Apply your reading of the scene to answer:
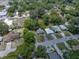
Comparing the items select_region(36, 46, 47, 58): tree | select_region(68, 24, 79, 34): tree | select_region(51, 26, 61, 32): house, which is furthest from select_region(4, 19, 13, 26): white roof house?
select_region(68, 24, 79, 34): tree

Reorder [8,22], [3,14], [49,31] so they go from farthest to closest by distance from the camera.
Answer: [3,14]
[8,22]
[49,31]

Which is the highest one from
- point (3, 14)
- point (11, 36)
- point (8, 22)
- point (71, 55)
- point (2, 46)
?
point (71, 55)

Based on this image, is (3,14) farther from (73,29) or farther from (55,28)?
(73,29)

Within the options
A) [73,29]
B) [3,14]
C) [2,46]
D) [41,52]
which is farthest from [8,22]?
[41,52]

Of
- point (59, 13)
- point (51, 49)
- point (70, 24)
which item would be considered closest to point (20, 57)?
point (51, 49)

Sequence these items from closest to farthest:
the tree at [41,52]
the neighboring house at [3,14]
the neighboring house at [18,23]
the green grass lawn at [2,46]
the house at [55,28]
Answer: the tree at [41,52] → the green grass lawn at [2,46] → the house at [55,28] → the neighboring house at [18,23] → the neighboring house at [3,14]

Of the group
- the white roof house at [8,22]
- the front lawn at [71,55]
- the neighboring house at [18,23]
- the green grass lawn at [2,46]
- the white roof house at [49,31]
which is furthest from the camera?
the white roof house at [8,22]

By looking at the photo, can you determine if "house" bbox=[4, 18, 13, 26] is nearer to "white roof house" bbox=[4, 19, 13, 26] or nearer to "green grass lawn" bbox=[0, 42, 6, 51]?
"white roof house" bbox=[4, 19, 13, 26]

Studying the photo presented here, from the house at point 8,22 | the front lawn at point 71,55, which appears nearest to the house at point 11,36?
the house at point 8,22

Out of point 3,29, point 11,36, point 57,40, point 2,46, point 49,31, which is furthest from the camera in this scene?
point 3,29

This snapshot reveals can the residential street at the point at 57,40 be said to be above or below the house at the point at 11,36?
below

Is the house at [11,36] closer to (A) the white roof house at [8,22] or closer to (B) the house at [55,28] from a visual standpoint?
(A) the white roof house at [8,22]
